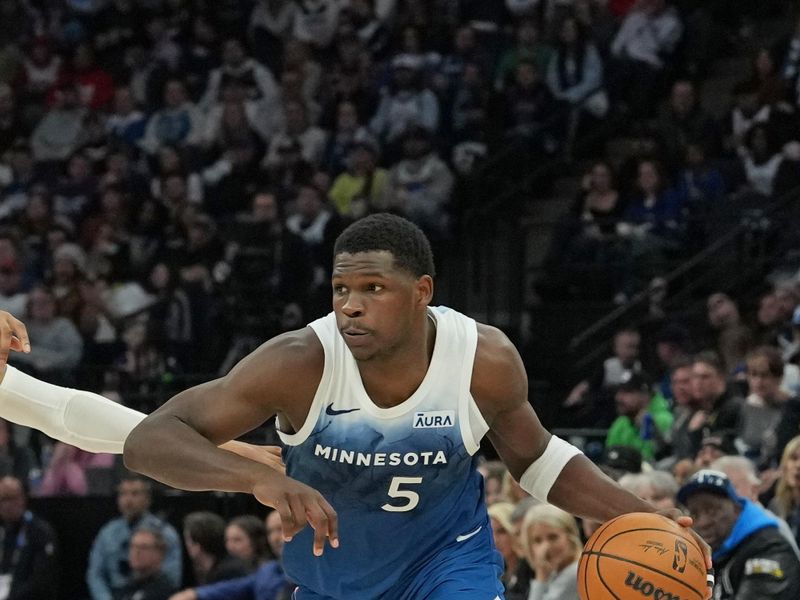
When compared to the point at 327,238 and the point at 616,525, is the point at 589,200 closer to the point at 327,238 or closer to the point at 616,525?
the point at 327,238

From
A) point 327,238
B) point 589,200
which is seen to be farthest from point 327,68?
point 589,200

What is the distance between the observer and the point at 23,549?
12.4 metres

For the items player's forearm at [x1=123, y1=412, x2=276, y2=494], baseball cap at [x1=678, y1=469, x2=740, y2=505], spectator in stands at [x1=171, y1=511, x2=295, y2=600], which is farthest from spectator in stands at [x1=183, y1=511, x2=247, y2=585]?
player's forearm at [x1=123, y1=412, x2=276, y2=494]

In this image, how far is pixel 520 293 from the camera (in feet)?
49.7

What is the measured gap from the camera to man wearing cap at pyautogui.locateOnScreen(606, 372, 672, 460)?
11438 millimetres

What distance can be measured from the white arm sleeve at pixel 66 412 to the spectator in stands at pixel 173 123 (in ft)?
37.2

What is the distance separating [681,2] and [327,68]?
3.90 metres

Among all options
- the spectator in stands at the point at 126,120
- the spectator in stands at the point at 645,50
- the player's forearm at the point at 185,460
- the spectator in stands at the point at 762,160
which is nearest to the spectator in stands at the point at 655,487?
the player's forearm at the point at 185,460

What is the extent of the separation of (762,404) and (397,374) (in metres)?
5.53

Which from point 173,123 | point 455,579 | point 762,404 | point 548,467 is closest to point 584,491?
point 548,467

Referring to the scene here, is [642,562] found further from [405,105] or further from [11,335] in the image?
[405,105]

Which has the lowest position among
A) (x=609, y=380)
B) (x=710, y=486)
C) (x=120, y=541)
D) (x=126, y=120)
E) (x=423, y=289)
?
(x=120, y=541)

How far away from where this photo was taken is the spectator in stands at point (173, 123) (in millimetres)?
17969

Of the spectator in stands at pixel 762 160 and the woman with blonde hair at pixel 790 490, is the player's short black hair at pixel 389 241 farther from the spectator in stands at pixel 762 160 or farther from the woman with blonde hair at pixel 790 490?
the spectator in stands at pixel 762 160
